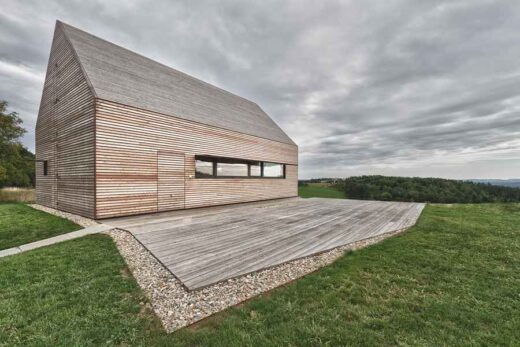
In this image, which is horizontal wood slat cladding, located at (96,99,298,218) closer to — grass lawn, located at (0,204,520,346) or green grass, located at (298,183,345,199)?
grass lawn, located at (0,204,520,346)

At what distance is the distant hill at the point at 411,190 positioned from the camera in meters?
25.9

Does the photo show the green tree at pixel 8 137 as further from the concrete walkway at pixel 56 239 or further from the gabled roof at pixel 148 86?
the concrete walkway at pixel 56 239

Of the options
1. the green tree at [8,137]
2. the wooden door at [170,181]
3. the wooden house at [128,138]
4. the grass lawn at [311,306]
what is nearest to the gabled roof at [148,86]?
the wooden house at [128,138]

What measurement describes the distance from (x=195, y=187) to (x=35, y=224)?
5199 mm

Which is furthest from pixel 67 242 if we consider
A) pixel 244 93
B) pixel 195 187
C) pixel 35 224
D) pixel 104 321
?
pixel 244 93

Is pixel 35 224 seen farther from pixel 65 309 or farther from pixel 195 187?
pixel 65 309

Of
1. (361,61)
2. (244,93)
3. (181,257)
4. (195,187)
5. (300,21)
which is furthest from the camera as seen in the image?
(244,93)

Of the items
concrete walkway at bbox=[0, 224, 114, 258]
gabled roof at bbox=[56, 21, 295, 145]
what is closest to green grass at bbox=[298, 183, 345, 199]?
gabled roof at bbox=[56, 21, 295, 145]

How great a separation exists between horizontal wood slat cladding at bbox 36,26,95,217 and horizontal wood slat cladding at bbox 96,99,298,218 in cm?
37

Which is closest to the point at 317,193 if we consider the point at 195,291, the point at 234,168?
the point at 234,168

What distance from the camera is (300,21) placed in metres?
8.44

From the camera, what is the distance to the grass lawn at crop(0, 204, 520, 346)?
190 centimetres

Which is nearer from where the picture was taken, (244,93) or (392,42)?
(392,42)

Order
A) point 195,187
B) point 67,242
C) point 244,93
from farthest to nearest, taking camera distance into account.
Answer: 1. point 244,93
2. point 195,187
3. point 67,242
